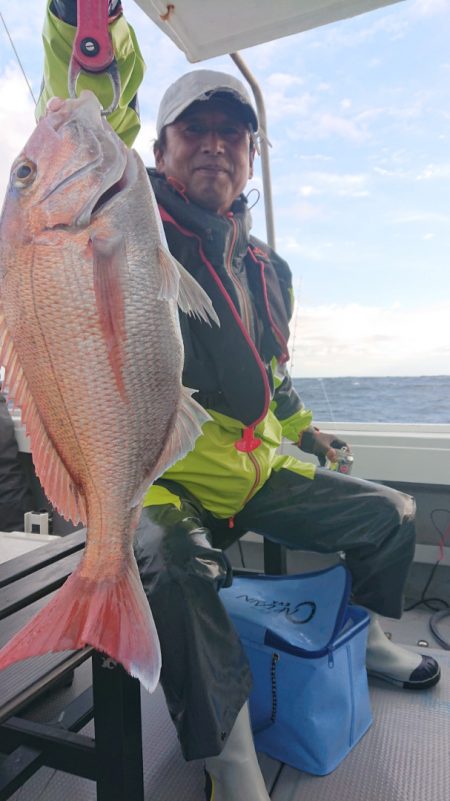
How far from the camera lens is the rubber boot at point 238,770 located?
4.31 ft

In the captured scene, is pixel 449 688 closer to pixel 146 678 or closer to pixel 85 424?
pixel 146 678

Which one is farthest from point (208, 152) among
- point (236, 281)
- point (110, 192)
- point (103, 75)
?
point (110, 192)

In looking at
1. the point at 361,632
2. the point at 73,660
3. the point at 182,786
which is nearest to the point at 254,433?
the point at 361,632

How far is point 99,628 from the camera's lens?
0.77 meters

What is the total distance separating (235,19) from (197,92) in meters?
0.55

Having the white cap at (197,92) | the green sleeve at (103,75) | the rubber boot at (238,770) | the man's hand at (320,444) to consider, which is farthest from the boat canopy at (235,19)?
the rubber boot at (238,770)

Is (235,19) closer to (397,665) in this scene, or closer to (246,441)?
(246,441)

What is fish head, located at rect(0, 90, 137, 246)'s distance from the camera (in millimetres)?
813

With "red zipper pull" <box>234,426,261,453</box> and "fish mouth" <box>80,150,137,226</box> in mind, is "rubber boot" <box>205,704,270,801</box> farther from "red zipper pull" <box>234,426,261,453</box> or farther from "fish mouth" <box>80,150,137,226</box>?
"fish mouth" <box>80,150,137,226</box>

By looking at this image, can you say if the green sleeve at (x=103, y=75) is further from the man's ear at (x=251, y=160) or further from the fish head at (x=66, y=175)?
the man's ear at (x=251, y=160)

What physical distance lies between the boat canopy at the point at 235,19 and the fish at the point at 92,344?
56.0 inches

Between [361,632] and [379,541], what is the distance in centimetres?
32

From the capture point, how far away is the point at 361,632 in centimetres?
170

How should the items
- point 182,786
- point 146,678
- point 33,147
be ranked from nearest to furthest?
point 146,678 → point 33,147 → point 182,786
